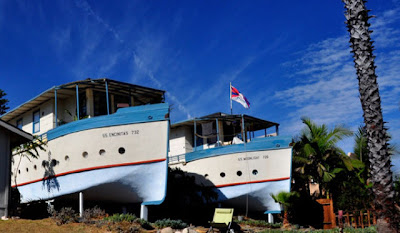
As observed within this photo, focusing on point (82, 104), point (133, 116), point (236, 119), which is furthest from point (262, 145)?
point (82, 104)

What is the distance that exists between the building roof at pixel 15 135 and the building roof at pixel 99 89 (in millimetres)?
2741

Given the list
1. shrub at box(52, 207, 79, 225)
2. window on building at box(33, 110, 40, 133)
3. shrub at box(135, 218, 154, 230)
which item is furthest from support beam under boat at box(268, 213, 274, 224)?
window on building at box(33, 110, 40, 133)

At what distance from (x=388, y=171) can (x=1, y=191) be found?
1286 centimetres

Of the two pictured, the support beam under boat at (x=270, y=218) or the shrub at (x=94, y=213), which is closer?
the shrub at (x=94, y=213)

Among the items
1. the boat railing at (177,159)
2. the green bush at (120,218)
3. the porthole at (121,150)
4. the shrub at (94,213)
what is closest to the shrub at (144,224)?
the green bush at (120,218)

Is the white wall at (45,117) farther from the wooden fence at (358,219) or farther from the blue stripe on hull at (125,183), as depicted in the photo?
the wooden fence at (358,219)

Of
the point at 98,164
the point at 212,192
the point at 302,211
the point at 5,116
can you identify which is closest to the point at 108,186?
the point at 98,164

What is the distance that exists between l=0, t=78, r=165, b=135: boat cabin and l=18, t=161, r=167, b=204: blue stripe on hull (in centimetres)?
316

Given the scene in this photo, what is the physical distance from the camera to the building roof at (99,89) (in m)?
18.6

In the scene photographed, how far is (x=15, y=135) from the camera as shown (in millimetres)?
16969

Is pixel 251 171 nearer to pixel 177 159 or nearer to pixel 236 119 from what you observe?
pixel 236 119

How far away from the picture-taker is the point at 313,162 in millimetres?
25625

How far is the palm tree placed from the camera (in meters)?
25.1

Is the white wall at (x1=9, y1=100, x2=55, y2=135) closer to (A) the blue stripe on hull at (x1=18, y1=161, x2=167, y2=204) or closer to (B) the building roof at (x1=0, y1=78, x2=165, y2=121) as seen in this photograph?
(B) the building roof at (x1=0, y1=78, x2=165, y2=121)
